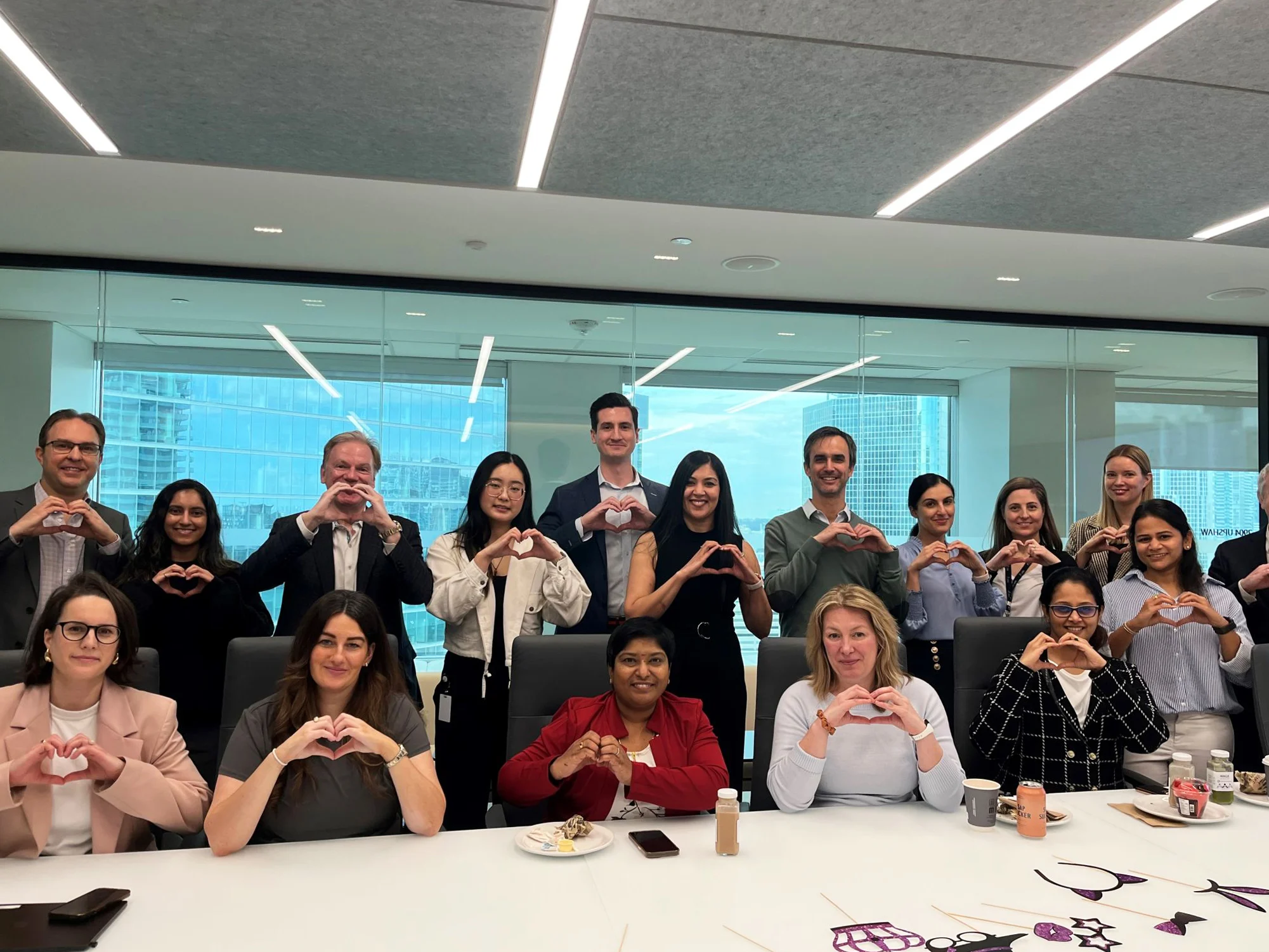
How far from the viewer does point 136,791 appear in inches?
79.2

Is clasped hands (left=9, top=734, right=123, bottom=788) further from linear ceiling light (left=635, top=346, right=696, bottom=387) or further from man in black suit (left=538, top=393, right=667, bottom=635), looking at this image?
linear ceiling light (left=635, top=346, right=696, bottom=387)

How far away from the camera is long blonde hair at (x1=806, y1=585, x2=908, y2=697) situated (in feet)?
8.39

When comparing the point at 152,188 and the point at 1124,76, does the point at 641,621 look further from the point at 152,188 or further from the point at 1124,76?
the point at 152,188

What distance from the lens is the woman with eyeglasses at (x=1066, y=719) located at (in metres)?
2.68

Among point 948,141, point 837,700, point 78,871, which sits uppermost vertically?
point 948,141

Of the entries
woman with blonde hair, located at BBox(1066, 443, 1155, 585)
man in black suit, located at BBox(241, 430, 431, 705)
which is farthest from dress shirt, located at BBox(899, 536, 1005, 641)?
man in black suit, located at BBox(241, 430, 431, 705)

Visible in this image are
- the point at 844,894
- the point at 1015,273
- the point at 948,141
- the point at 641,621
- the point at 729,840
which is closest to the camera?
the point at 844,894

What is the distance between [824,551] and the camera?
136 inches

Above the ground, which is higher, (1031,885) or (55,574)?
(55,574)

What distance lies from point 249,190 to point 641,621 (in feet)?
8.27

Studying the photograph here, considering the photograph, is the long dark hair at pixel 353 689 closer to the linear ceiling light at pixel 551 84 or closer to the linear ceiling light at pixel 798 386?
the linear ceiling light at pixel 551 84

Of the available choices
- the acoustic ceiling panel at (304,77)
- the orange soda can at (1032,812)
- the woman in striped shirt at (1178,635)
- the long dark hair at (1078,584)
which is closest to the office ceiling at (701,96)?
the acoustic ceiling panel at (304,77)

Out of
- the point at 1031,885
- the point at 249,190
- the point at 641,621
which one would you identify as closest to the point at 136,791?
the point at 641,621

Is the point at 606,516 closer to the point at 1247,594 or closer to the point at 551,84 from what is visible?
the point at 551,84
